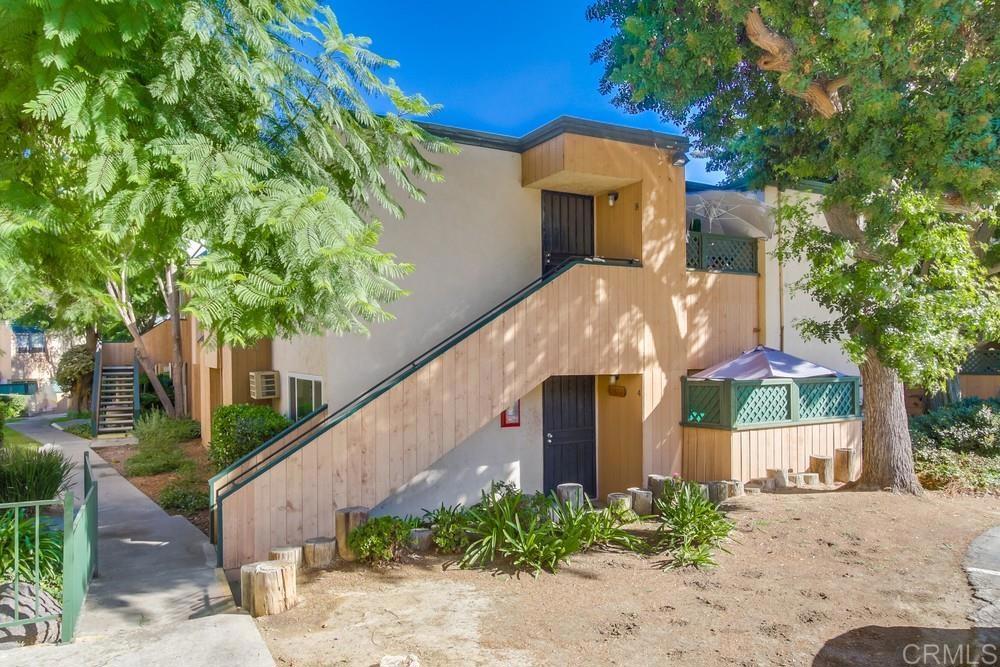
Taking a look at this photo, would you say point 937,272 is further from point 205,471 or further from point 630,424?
point 205,471

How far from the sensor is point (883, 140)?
8.77 meters

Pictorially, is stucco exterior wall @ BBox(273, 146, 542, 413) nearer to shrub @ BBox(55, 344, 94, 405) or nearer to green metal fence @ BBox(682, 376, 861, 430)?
green metal fence @ BBox(682, 376, 861, 430)

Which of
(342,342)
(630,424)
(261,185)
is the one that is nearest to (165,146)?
(261,185)

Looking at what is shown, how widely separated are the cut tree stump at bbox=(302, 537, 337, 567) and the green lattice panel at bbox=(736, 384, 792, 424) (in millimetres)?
6259

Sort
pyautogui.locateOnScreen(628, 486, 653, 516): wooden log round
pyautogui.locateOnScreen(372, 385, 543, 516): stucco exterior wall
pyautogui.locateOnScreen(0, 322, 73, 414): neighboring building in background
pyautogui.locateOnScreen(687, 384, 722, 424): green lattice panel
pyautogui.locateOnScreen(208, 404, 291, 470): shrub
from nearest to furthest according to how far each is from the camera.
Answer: pyautogui.locateOnScreen(628, 486, 653, 516): wooden log round, pyautogui.locateOnScreen(372, 385, 543, 516): stucco exterior wall, pyautogui.locateOnScreen(687, 384, 722, 424): green lattice panel, pyautogui.locateOnScreen(208, 404, 291, 470): shrub, pyautogui.locateOnScreen(0, 322, 73, 414): neighboring building in background

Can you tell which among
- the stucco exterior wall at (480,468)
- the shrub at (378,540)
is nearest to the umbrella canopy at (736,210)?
the stucco exterior wall at (480,468)

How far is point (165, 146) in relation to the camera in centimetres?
507

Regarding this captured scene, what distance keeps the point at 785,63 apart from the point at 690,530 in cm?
654

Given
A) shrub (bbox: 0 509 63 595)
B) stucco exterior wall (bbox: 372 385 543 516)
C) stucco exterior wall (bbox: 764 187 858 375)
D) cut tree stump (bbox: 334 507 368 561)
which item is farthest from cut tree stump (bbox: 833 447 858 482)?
shrub (bbox: 0 509 63 595)

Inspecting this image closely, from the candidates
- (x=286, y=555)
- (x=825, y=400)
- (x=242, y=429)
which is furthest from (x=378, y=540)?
(x=825, y=400)

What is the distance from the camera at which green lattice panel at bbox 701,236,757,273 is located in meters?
11.6

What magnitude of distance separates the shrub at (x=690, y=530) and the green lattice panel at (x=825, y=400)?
3534mm

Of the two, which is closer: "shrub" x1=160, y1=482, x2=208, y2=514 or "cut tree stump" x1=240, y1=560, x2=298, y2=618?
"cut tree stump" x1=240, y1=560, x2=298, y2=618

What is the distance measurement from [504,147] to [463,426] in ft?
15.1
